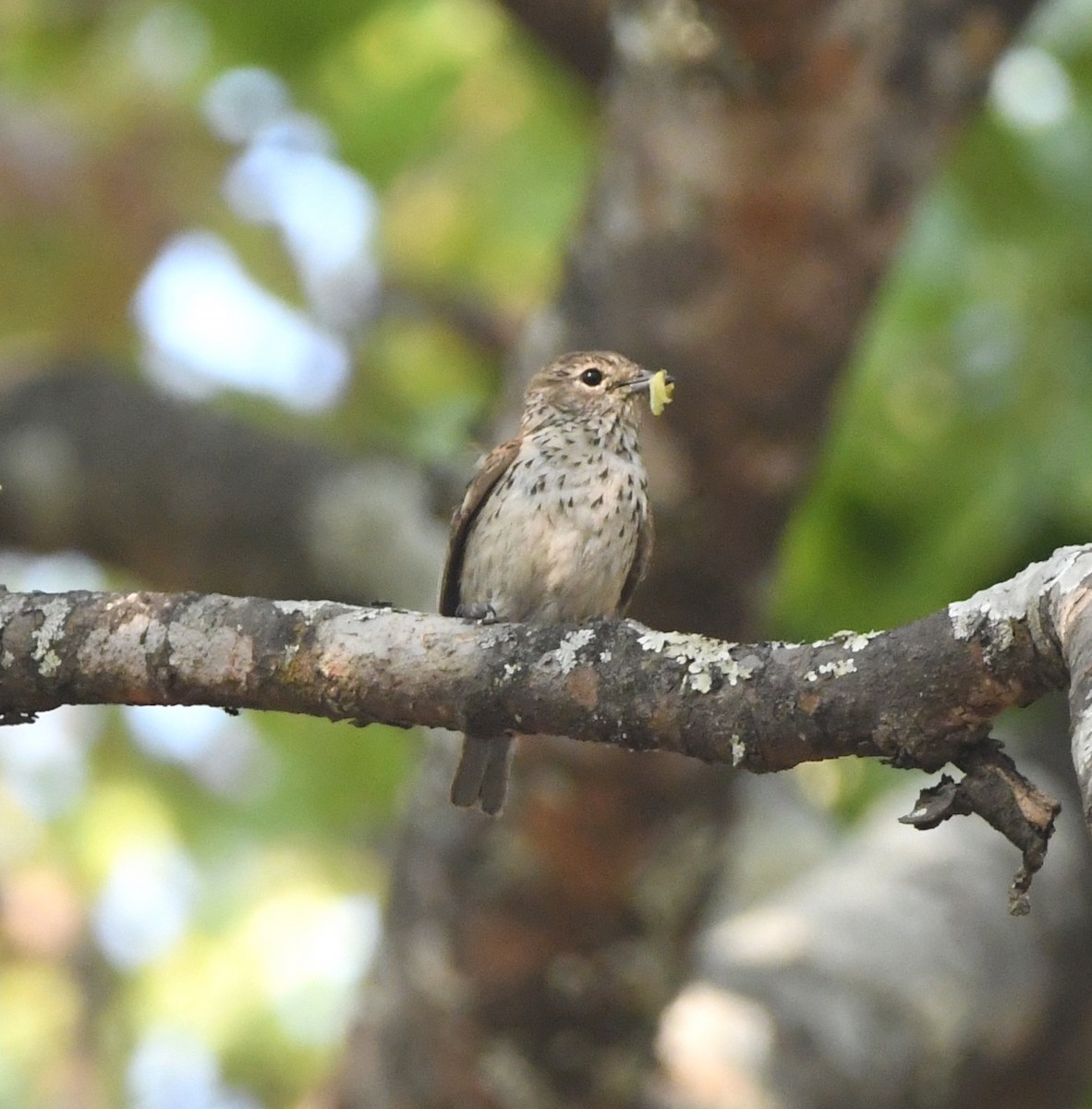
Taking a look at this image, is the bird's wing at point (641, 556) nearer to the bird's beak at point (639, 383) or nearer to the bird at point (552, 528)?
the bird at point (552, 528)

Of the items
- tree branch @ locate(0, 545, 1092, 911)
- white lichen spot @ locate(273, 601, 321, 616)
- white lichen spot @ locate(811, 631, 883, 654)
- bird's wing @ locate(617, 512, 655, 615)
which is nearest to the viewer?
tree branch @ locate(0, 545, 1092, 911)

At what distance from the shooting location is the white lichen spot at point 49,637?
8.72 ft

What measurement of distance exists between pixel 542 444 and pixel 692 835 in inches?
59.2

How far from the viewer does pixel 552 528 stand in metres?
4.45

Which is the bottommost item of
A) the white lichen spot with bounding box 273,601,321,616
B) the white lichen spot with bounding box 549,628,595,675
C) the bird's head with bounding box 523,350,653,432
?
the white lichen spot with bounding box 549,628,595,675

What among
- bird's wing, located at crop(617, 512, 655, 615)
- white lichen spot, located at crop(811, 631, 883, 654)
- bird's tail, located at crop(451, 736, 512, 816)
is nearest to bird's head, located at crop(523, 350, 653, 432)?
bird's wing, located at crop(617, 512, 655, 615)

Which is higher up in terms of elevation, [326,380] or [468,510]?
[326,380]

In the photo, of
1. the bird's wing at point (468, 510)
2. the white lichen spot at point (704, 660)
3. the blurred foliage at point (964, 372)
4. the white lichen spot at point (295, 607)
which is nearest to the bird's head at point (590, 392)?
the bird's wing at point (468, 510)

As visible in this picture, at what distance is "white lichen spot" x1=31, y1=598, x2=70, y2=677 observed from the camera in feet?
8.72

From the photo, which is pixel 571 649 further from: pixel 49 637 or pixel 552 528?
pixel 552 528

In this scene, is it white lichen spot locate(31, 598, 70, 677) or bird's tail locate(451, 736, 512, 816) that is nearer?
white lichen spot locate(31, 598, 70, 677)

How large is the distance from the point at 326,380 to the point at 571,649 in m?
5.61

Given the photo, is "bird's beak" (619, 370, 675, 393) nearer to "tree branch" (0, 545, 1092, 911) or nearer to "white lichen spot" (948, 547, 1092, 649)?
"tree branch" (0, 545, 1092, 911)

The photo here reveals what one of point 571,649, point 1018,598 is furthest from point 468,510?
point 1018,598
